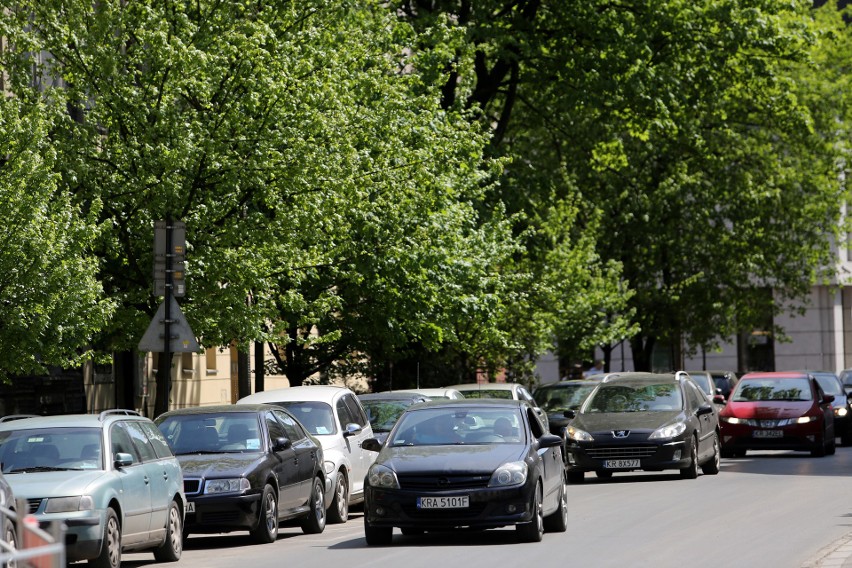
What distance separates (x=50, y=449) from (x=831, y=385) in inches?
1112

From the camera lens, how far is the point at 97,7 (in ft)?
85.8

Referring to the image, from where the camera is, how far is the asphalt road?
14.9 m

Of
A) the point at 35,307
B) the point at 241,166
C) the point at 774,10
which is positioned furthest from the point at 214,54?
the point at 774,10

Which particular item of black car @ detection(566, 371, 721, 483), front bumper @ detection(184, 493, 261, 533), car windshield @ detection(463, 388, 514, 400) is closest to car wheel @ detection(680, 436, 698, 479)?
black car @ detection(566, 371, 721, 483)

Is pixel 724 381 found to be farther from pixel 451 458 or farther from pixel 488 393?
pixel 451 458

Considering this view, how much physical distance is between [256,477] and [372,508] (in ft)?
5.85

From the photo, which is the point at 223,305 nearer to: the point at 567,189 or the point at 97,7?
the point at 97,7

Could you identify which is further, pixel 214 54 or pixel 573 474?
pixel 573 474

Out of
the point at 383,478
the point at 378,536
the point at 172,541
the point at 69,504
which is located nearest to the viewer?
the point at 69,504

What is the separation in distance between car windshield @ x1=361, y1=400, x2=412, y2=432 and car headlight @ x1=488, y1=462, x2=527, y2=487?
848 centimetres

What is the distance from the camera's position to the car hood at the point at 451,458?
16.4m

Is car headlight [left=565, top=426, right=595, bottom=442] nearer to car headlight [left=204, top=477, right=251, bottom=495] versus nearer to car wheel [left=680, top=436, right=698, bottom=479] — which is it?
car wheel [left=680, top=436, right=698, bottom=479]

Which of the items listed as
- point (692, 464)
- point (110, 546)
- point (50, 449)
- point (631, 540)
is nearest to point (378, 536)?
point (631, 540)

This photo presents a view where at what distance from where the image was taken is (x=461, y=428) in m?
17.6
